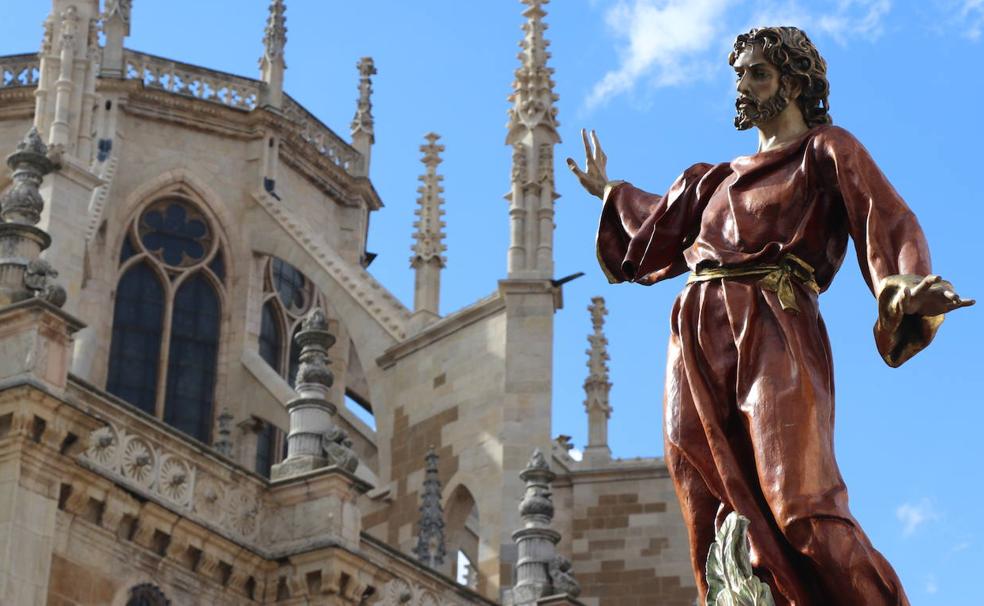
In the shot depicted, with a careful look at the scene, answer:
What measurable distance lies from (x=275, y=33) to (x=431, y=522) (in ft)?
46.1

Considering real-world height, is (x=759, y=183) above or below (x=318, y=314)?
below

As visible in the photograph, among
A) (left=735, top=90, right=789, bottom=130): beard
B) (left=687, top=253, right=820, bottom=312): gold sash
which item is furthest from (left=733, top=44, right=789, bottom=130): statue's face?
(left=687, top=253, right=820, bottom=312): gold sash

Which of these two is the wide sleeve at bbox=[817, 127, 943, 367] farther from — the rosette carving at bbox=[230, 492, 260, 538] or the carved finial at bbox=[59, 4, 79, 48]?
the carved finial at bbox=[59, 4, 79, 48]

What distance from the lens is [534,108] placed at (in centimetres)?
2756

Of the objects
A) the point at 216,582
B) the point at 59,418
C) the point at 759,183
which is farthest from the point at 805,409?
the point at 216,582

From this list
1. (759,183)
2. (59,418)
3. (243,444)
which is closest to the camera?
(759,183)

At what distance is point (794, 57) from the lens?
5.04 metres

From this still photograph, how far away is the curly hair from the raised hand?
600mm

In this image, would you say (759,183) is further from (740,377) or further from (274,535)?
(274,535)

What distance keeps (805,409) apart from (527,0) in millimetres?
24558

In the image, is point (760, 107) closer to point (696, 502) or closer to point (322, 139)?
point (696, 502)

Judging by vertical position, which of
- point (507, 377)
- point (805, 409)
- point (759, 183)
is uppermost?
point (507, 377)

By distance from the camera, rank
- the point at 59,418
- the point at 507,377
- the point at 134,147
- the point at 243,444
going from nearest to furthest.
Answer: the point at 59,418 < the point at 507,377 < the point at 243,444 < the point at 134,147

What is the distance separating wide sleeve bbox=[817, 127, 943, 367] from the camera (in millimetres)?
4516
